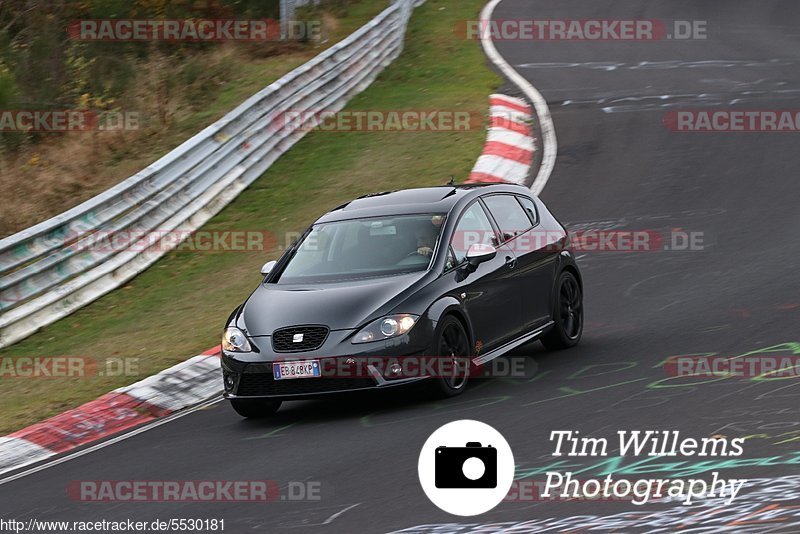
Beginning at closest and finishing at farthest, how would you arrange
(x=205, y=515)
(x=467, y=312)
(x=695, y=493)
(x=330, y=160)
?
(x=695, y=493)
(x=205, y=515)
(x=467, y=312)
(x=330, y=160)

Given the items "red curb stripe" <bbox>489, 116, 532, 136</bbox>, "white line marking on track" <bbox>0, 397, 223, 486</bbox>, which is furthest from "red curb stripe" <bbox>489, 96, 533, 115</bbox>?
"white line marking on track" <bbox>0, 397, 223, 486</bbox>

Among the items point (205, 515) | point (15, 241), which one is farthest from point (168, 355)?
point (205, 515)

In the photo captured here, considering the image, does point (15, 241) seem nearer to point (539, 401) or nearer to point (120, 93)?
point (539, 401)

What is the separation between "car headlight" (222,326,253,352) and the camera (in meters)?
9.76

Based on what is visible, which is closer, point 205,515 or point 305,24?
point 205,515

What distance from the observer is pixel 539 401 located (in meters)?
9.30

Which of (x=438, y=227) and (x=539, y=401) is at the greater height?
(x=438, y=227)

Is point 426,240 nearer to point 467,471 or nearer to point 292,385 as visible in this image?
point 292,385

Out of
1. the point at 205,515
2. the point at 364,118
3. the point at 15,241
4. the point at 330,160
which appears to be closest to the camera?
the point at 205,515

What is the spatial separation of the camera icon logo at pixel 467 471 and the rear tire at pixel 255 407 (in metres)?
1.90

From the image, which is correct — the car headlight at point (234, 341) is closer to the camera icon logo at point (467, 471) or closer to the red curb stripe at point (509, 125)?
the camera icon logo at point (467, 471)

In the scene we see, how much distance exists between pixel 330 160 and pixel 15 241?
677 centimetres

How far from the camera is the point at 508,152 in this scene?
18.8 m

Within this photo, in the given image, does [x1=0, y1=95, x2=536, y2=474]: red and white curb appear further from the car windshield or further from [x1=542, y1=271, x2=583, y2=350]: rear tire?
[x1=542, y1=271, x2=583, y2=350]: rear tire
